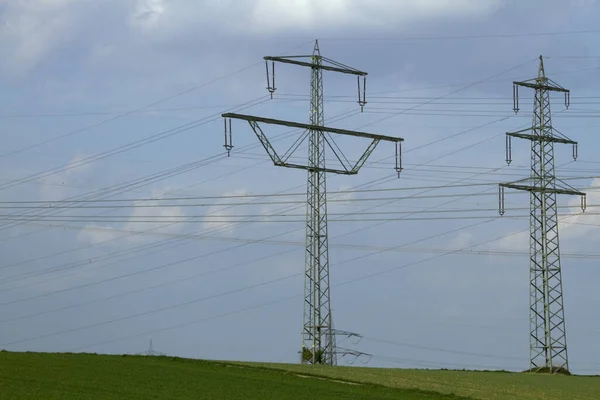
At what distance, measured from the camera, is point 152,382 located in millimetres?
64375

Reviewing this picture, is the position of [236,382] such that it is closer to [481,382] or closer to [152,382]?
[152,382]

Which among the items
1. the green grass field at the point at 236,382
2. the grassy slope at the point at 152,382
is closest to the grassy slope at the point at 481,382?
the green grass field at the point at 236,382

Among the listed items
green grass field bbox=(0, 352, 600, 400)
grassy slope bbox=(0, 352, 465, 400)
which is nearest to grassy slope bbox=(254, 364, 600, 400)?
green grass field bbox=(0, 352, 600, 400)

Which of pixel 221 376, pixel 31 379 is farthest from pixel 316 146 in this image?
pixel 31 379

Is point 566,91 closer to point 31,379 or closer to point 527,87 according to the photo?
point 527,87

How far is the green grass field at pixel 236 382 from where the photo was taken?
59.8 meters

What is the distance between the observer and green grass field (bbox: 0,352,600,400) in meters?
59.8

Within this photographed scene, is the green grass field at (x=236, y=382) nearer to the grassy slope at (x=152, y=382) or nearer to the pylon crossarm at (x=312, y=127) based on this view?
the grassy slope at (x=152, y=382)

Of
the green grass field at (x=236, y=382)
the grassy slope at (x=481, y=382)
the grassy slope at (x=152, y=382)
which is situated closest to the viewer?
the grassy slope at (x=152, y=382)

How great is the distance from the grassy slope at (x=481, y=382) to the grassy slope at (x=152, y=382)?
2395 mm

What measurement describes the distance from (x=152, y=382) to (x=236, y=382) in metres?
5.52

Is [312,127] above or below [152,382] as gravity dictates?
above

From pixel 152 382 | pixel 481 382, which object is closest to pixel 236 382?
pixel 152 382

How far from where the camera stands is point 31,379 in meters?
62.0
